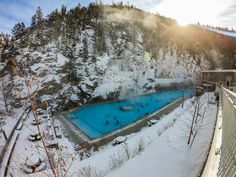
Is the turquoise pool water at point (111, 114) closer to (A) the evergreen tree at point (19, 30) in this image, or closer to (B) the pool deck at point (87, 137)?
(B) the pool deck at point (87, 137)

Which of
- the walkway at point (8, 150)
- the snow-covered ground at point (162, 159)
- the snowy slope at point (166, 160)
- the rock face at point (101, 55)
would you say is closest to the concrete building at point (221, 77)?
the rock face at point (101, 55)

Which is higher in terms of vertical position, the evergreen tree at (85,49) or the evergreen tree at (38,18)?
the evergreen tree at (38,18)

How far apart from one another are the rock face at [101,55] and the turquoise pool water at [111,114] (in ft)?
9.15

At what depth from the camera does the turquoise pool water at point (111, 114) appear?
26.0 metres

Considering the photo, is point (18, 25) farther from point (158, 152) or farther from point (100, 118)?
point (158, 152)

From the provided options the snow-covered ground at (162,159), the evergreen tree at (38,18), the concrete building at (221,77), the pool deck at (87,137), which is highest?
the evergreen tree at (38,18)

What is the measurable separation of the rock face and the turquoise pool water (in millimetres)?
2789

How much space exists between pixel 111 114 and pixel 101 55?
21091 millimetres

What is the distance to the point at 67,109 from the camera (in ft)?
110

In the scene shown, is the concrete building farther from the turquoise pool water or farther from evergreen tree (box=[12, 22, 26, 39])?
evergreen tree (box=[12, 22, 26, 39])

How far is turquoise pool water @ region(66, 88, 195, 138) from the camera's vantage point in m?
26.0

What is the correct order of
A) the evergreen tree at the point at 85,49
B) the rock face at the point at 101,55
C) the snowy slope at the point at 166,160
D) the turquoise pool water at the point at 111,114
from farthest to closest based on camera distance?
the evergreen tree at the point at 85,49 < the rock face at the point at 101,55 < the turquoise pool water at the point at 111,114 < the snowy slope at the point at 166,160

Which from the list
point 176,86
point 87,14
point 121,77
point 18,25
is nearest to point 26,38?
point 18,25

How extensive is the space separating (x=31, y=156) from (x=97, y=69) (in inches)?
1182
